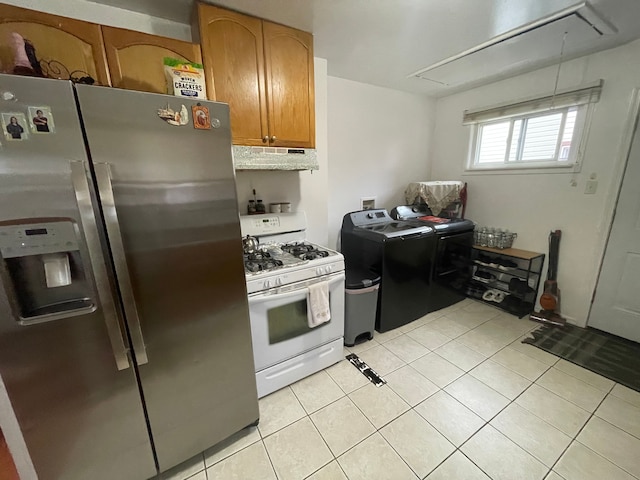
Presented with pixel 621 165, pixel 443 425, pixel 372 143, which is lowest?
pixel 443 425

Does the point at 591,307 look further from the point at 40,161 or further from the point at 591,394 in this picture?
the point at 40,161

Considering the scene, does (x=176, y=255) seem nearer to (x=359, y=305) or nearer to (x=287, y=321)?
(x=287, y=321)

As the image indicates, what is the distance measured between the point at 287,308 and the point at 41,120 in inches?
53.5

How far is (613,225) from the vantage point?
7.27 ft

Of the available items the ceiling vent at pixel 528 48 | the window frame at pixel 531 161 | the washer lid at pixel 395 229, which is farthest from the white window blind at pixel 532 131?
the washer lid at pixel 395 229

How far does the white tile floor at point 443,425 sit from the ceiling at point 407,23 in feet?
8.01

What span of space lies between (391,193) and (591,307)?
2.23 m

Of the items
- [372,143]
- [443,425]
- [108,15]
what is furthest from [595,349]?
[108,15]

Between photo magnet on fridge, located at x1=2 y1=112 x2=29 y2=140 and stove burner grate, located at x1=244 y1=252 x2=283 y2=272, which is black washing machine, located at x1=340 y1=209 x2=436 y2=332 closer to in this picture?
stove burner grate, located at x1=244 y1=252 x2=283 y2=272

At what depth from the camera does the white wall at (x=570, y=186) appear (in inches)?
82.7

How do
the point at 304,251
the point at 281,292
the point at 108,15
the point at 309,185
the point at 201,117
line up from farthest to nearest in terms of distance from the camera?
1. the point at 309,185
2. the point at 304,251
3. the point at 281,292
4. the point at 108,15
5. the point at 201,117

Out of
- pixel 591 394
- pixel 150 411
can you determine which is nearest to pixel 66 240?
pixel 150 411

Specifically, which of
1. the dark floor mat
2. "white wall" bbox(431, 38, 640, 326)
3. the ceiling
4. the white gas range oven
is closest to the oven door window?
the white gas range oven

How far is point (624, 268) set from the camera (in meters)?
2.20
